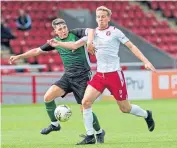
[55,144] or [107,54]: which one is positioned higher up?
[107,54]

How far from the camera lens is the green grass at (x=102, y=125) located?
11.3 m

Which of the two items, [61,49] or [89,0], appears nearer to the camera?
[61,49]

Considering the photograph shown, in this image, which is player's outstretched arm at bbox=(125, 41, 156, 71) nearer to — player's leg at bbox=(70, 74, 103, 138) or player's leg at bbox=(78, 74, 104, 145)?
player's leg at bbox=(78, 74, 104, 145)

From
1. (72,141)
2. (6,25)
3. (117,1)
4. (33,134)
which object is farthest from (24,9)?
(72,141)

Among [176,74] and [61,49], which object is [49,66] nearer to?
[176,74]

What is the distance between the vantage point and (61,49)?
1218 centimetres

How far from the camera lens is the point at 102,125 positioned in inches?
627

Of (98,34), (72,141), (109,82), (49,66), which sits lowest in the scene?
(49,66)

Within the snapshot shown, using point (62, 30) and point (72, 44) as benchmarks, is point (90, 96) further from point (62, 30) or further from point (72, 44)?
point (62, 30)

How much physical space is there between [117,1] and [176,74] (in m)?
8.64

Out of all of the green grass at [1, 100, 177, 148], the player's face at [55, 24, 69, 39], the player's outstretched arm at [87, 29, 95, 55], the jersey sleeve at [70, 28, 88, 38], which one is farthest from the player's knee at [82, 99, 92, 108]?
the player's face at [55, 24, 69, 39]

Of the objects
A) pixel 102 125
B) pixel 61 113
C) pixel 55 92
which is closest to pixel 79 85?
pixel 55 92

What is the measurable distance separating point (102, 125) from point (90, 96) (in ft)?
15.9

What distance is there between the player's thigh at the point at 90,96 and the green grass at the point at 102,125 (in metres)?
0.68
